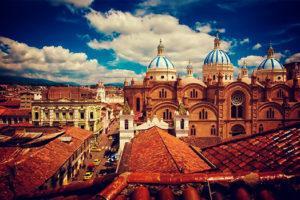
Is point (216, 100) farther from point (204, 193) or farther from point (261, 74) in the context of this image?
point (204, 193)

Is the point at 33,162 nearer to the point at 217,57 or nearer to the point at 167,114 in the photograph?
the point at 167,114

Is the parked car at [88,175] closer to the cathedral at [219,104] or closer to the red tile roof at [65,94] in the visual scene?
the cathedral at [219,104]

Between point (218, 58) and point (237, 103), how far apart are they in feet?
46.3

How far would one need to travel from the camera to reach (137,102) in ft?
135

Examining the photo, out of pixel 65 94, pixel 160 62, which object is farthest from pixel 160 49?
pixel 65 94

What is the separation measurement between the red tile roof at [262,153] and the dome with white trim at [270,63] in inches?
1998

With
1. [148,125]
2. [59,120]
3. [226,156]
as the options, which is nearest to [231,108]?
[148,125]

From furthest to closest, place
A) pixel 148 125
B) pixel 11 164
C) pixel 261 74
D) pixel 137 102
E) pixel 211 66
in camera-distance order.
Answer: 1. pixel 261 74
2. pixel 211 66
3. pixel 137 102
4. pixel 148 125
5. pixel 11 164

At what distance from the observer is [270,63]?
53.0m

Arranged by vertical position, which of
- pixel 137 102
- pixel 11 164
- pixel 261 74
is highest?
pixel 261 74

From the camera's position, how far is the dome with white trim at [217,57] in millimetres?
49594

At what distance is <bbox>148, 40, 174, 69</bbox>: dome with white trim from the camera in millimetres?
46312

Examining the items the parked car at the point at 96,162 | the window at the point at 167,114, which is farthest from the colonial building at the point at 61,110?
the window at the point at 167,114

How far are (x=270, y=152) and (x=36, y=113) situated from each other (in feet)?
137
